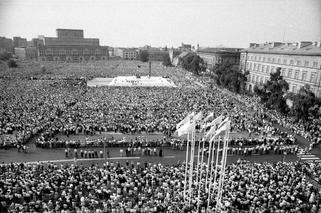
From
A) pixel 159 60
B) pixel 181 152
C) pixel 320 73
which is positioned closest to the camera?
pixel 181 152

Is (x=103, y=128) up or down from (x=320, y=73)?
down

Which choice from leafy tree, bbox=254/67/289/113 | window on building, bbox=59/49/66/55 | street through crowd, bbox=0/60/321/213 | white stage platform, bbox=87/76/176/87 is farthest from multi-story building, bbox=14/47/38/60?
leafy tree, bbox=254/67/289/113

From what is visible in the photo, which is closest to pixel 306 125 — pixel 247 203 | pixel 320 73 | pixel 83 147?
pixel 320 73

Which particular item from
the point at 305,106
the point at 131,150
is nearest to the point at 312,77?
the point at 305,106

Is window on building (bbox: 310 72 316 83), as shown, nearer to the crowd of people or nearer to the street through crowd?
the street through crowd

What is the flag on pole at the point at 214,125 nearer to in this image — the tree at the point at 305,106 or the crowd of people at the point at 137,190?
the crowd of people at the point at 137,190

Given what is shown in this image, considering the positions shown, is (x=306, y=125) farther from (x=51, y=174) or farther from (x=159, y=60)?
(x=159, y=60)

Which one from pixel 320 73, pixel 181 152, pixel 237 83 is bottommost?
pixel 181 152
